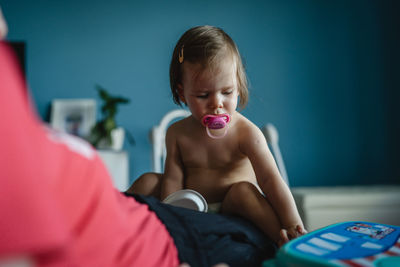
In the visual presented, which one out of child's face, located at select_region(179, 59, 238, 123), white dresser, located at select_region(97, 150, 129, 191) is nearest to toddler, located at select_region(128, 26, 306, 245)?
child's face, located at select_region(179, 59, 238, 123)

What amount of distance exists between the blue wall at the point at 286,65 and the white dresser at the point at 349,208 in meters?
0.86

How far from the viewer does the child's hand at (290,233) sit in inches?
22.3

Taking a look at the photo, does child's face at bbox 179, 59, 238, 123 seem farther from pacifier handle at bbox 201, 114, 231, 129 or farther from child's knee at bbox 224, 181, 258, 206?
child's knee at bbox 224, 181, 258, 206

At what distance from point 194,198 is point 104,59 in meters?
1.94

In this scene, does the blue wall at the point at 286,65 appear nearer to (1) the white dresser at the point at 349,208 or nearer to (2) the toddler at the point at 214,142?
(1) the white dresser at the point at 349,208

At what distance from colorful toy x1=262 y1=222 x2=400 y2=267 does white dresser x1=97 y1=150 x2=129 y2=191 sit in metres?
1.68

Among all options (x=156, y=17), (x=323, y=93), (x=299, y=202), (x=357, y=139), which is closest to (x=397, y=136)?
(x=357, y=139)

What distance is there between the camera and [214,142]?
82cm

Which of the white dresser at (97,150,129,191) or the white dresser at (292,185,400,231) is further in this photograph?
the white dresser at (97,150,129,191)

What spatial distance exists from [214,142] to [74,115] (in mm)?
1718

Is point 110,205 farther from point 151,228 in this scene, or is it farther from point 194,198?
point 194,198

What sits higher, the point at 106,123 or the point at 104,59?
the point at 104,59

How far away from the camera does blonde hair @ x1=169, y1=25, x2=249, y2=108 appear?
771mm

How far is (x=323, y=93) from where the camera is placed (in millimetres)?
2389
